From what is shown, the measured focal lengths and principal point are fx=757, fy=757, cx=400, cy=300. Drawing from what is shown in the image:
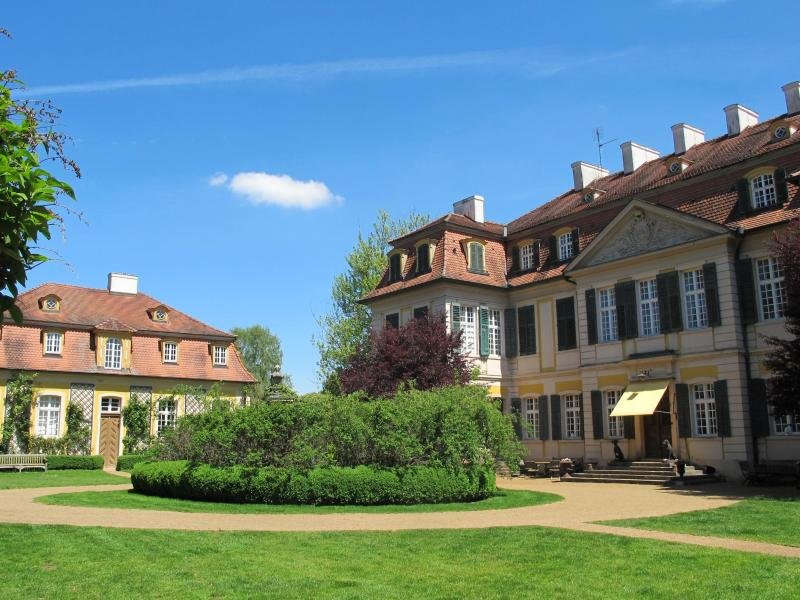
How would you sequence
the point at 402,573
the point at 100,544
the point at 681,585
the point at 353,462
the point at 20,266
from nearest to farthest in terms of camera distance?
the point at 20,266 < the point at 681,585 < the point at 402,573 < the point at 100,544 < the point at 353,462

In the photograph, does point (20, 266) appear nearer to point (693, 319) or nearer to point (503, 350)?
point (693, 319)

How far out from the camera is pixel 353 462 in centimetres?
1808

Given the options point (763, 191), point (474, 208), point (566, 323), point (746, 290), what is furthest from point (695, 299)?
point (474, 208)

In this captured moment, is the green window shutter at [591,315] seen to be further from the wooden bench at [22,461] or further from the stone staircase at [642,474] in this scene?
the wooden bench at [22,461]

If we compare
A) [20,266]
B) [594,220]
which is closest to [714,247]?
[594,220]

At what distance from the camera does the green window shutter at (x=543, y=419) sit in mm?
30609

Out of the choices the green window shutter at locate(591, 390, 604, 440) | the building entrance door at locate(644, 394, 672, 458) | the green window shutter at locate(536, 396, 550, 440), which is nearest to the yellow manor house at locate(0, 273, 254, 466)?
the green window shutter at locate(536, 396, 550, 440)

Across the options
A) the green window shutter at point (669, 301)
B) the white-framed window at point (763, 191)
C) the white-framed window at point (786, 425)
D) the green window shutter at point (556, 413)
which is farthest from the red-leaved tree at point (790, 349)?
the green window shutter at point (556, 413)

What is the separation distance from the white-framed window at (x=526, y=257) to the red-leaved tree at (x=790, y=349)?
13271 millimetres

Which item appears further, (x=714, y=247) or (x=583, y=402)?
(x=583, y=402)

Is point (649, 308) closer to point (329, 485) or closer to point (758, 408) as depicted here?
point (758, 408)

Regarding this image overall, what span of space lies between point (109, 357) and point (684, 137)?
2874 cm

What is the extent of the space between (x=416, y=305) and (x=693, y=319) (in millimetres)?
11590

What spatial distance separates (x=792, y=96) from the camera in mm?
27469
